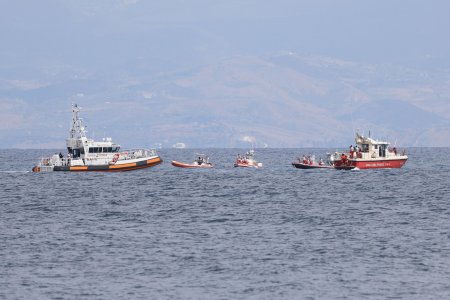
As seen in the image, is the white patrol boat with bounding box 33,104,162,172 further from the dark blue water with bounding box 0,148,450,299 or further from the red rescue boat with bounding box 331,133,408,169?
the red rescue boat with bounding box 331,133,408,169

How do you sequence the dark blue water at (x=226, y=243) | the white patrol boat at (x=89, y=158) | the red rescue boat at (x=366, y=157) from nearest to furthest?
the dark blue water at (x=226, y=243)
the white patrol boat at (x=89, y=158)
the red rescue boat at (x=366, y=157)

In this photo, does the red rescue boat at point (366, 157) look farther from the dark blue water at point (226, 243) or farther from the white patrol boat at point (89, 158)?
the white patrol boat at point (89, 158)

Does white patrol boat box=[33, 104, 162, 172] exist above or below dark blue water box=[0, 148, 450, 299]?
above

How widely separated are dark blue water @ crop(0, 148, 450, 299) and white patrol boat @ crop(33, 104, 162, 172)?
26783mm

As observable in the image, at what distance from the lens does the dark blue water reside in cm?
6800

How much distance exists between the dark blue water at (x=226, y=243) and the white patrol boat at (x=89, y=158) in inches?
1054

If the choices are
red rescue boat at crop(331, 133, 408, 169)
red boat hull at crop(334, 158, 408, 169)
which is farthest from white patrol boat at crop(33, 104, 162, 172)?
red boat hull at crop(334, 158, 408, 169)

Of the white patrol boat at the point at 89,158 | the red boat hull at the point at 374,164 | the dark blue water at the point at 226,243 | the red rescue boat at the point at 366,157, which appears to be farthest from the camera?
the red boat hull at the point at 374,164

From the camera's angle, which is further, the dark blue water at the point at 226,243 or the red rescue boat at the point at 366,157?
the red rescue boat at the point at 366,157

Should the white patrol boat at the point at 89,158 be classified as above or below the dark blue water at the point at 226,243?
above

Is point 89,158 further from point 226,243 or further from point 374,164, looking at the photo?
point 226,243

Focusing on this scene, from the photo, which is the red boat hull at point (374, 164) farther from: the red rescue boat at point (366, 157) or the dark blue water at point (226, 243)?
the dark blue water at point (226, 243)

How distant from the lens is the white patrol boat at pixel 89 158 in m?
168

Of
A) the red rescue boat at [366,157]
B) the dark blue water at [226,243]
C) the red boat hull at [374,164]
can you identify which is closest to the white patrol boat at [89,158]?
the dark blue water at [226,243]
